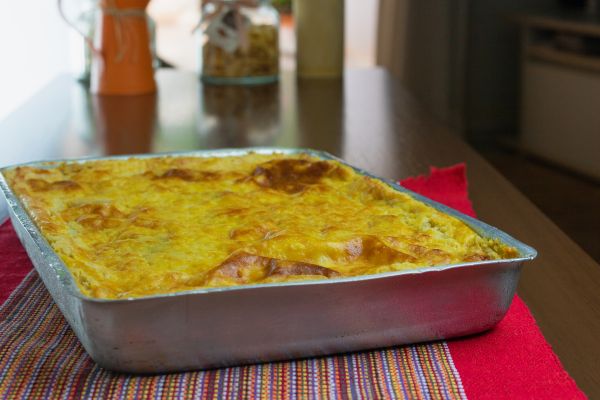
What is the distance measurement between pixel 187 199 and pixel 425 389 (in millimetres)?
381

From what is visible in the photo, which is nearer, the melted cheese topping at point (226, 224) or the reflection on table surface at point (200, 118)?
the melted cheese topping at point (226, 224)

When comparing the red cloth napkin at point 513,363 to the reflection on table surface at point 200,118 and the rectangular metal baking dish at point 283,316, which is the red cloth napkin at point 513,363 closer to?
the rectangular metal baking dish at point 283,316

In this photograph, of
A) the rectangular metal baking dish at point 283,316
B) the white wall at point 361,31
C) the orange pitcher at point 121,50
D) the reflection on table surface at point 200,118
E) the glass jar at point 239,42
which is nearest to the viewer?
the rectangular metal baking dish at point 283,316

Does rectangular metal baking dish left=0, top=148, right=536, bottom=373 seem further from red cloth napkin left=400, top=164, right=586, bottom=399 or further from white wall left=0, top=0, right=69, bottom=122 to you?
white wall left=0, top=0, right=69, bottom=122

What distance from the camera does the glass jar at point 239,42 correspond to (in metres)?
1.98

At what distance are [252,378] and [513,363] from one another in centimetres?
20

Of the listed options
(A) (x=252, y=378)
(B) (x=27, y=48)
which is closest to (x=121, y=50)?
(B) (x=27, y=48)

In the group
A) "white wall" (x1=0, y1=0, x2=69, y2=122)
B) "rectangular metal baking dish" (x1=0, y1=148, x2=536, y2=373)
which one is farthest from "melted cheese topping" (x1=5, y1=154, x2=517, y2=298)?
"white wall" (x1=0, y1=0, x2=69, y2=122)

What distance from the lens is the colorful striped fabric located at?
0.61 metres

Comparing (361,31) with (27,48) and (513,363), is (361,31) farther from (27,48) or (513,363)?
(513,363)

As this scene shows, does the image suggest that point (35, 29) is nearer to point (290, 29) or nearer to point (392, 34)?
point (392, 34)

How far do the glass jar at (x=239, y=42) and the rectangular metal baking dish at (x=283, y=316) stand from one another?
1.34 meters

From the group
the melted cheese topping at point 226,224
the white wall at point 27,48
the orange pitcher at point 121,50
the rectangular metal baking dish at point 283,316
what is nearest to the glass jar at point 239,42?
the orange pitcher at point 121,50

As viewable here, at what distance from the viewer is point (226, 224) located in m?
0.81
